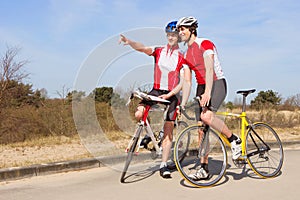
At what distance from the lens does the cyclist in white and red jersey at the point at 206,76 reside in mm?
5031

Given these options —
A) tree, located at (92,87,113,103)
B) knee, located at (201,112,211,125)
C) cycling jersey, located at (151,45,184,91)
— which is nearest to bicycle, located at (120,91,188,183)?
cycling jersey, located at (151,45,184,91)

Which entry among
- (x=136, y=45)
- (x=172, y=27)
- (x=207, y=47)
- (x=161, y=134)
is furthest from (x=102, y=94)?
(x=207, y=47)

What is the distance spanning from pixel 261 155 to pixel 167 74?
1.83m

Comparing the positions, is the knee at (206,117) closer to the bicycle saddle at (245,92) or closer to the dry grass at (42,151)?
the bicycle saddle at (245,92)

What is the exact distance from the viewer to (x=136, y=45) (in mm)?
5594

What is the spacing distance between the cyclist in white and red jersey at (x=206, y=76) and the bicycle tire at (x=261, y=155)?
300 millimetres

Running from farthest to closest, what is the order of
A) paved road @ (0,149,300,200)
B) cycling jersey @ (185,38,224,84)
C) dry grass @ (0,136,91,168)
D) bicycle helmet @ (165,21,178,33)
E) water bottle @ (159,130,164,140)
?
dry grass @ (0,136,91,168)
water bottle @ (159,130,164,140)
bicycle helmet @ (165,21,178,33)
cycling jersey @ (185,38,224,84)
paved road @ (0,149,300,200)

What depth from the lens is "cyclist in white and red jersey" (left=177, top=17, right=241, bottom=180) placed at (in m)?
5.03

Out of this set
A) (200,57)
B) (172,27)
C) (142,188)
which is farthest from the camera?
(172,27)

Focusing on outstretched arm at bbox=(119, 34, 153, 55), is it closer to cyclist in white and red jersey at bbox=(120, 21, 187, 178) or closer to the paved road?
cyclist in white and red jersey at bbox=(120, 21, 187, 178)

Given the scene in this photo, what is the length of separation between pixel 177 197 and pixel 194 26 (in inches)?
90.4

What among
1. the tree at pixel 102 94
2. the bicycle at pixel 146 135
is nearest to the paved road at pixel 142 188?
the bicycle at pixel 146 135

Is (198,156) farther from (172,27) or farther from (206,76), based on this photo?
(172,27)

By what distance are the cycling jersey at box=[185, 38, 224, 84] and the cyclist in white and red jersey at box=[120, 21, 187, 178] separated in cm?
20
